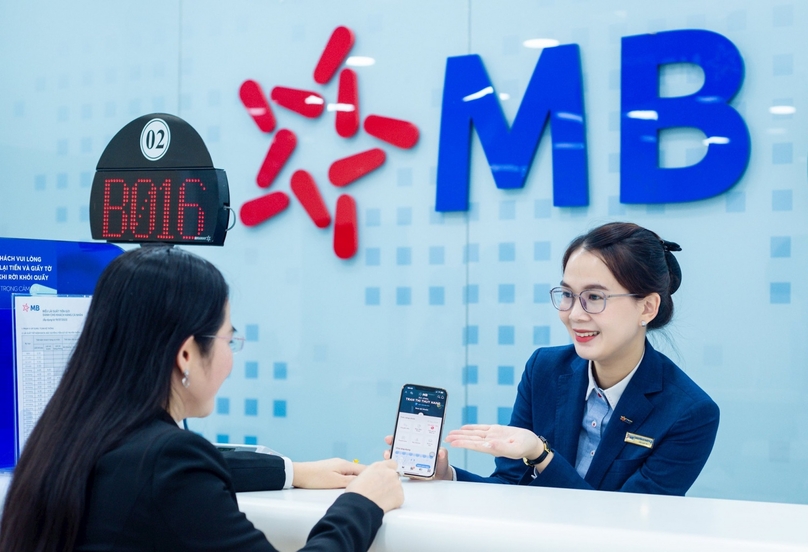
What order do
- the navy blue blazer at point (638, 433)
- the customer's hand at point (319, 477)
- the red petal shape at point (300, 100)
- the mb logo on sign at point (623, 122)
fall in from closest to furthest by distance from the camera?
the customer's hand at point (319, 477), the navy blue blazer at point (638, 433), the mb logo on sign at point (623, 122), the red petal shape at point (300, 100)

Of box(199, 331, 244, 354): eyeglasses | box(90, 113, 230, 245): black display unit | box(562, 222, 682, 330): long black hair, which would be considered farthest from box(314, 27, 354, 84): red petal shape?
box(199, 331, 244, 354): eyeglasses

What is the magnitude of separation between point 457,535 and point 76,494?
55cm

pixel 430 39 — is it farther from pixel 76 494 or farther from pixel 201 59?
pixel 76 494

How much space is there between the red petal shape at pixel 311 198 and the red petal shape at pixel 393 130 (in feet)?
1.34

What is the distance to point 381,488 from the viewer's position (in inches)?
53.7

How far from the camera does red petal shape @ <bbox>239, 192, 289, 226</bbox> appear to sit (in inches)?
171

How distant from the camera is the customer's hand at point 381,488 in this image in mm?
1347

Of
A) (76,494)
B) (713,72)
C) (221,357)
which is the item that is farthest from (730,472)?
(76,494)

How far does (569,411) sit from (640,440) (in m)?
0.23

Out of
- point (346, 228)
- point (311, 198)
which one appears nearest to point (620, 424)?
point (346, 228)

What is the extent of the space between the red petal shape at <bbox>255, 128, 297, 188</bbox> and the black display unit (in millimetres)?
1830

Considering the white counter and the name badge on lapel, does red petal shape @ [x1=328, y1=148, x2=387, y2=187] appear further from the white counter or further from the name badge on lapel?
the white counter

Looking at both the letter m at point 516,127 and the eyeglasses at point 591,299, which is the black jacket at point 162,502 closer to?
the eyeglasses at point 591,299

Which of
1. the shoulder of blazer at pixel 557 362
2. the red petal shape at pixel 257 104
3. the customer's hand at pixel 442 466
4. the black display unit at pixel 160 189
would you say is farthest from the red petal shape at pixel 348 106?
the customer's hand at pixel 442 466
